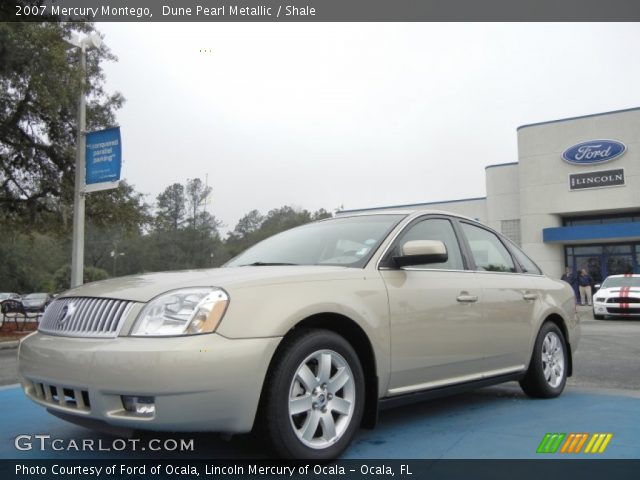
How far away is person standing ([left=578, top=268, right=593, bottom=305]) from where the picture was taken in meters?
23.7

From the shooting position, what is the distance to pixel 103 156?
1280cm

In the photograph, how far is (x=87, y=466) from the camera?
10.6ft

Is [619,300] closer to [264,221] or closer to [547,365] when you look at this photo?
[547,365]

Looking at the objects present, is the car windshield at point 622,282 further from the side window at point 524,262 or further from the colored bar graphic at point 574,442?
the colored bar graphic at point 574,442

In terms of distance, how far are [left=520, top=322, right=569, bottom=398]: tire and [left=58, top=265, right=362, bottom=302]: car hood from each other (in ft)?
7.42

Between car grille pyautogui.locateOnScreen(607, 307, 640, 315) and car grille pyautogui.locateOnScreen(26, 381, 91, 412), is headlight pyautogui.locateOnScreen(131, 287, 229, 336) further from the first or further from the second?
car grille pyautogui.locateOnScreen(607, 307, 640, 315)

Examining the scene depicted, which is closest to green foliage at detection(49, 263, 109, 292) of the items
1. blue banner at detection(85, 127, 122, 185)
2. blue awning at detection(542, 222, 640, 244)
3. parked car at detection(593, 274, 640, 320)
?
blue awning at detection(542, 222, 640, 244)

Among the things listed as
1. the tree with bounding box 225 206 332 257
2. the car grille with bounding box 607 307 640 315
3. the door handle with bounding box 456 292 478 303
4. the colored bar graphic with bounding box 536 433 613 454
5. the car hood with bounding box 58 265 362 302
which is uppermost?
the tree with bounding box 225 206 332 257

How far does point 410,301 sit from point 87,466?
211 cm

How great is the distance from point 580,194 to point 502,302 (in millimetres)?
28262

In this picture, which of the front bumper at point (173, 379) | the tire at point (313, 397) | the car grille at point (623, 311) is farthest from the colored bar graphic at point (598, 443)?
the car grille at point (623, 311)

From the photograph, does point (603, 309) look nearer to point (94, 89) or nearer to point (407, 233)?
point (407, 233)

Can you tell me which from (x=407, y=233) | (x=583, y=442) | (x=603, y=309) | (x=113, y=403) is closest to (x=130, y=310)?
(x=113, y=403)

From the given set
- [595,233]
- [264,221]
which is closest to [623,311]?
[595,233]
